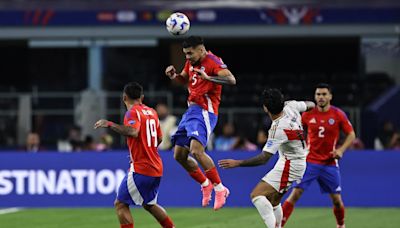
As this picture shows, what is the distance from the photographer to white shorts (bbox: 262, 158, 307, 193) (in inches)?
580

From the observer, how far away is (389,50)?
31.4m

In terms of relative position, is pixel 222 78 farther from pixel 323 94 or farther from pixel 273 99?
pixel 323 94

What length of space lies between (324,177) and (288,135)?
310 cm

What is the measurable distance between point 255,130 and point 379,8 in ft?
18.9

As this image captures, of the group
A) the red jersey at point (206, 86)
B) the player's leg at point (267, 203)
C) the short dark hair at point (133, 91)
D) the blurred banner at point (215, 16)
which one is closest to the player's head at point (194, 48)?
the red jersey at point (206, 86)

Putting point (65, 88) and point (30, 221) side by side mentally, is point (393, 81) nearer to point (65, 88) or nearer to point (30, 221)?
point (65, 88)

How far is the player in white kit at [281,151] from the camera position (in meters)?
14.3

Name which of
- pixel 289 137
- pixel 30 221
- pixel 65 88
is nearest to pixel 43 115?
pixel 65 88

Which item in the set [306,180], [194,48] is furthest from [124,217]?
[306,180]

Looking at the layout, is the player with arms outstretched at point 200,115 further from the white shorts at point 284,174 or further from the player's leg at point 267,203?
the white shorts at point 284,174

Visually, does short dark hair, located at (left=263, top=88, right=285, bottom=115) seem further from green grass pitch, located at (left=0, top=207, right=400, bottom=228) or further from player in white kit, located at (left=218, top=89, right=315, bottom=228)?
green grass pitch, located at (left=0, top=207, right=400, bottom=228)

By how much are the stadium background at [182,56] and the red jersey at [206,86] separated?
37.5 ft

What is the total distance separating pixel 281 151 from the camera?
1483 centimetres

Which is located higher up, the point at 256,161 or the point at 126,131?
the point at 126,131
